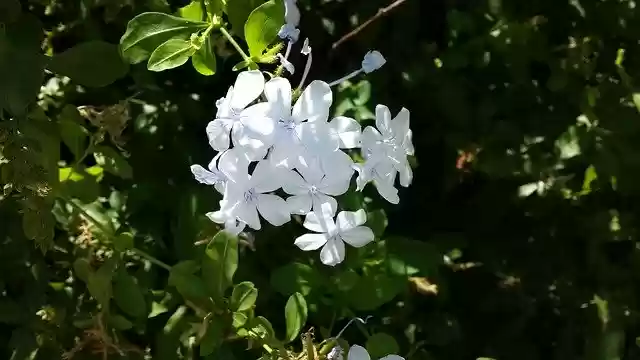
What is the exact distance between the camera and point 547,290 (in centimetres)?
120

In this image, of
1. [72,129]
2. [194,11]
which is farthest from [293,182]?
[72,129]

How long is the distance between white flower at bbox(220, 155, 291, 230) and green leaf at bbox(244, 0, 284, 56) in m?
0.12

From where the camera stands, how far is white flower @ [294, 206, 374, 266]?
2.56 ft

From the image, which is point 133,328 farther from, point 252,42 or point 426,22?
point 426,22

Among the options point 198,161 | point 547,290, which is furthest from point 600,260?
point 198,161

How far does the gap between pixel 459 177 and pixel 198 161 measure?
40 cm

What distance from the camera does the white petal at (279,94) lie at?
69 centimetres

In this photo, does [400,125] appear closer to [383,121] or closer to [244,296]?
[383,121]

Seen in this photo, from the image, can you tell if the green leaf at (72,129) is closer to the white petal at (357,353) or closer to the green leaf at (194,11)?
the green leaf at (194,11)

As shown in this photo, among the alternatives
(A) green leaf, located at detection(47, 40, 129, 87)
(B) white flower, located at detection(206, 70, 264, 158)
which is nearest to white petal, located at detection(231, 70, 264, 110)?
(B) white flower, located at detection(206, 70, 264, 158)

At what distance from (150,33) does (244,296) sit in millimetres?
293

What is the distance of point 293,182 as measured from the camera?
704mm

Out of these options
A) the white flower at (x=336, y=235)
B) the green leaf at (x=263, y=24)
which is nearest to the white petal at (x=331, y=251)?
the white flower at (x=336, y=235)

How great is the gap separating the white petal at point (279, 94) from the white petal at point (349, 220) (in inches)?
5.8
